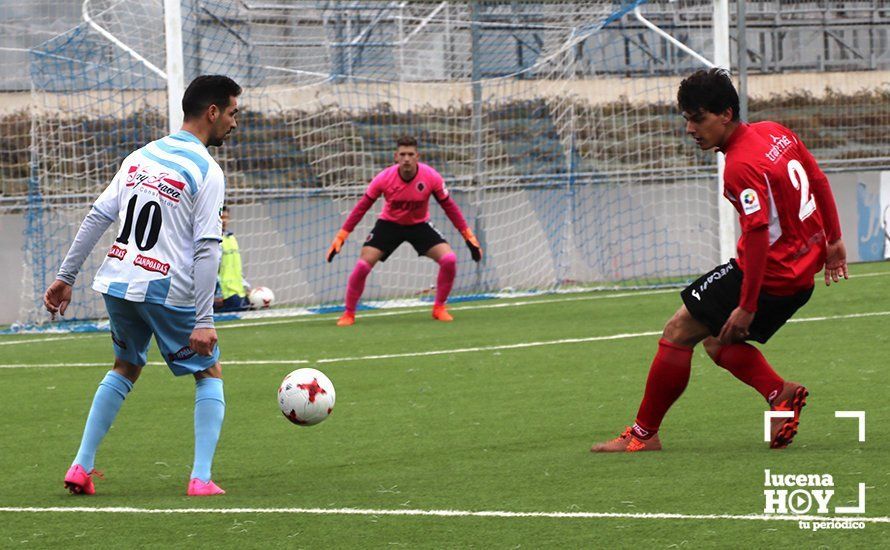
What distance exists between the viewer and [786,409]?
21.8ft

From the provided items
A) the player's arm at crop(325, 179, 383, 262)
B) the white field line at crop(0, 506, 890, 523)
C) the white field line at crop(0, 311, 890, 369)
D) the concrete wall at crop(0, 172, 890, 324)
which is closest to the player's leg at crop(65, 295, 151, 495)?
the white field line at crop(0, 506, 890, 523)

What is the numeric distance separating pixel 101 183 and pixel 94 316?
1.61 m

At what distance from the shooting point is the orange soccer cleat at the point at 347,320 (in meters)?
14.6

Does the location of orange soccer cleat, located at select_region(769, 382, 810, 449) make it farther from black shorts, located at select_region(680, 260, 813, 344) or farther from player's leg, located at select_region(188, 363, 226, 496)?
player's leg, located at select_region(188, 363, 226, 496)

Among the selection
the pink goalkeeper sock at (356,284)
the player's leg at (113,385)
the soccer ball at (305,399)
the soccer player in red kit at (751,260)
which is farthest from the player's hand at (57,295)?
the pink goalkeeper sock at (356,284)

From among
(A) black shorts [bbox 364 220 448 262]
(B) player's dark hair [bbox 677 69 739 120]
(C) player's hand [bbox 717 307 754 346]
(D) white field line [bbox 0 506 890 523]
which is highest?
(B) player's dark hair [bbox 677 69 739 120]

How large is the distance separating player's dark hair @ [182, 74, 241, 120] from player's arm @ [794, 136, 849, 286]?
2562mm

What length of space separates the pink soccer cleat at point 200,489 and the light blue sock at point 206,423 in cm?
2

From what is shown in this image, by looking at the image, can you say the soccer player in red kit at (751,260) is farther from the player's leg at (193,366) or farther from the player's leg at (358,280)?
the player's leg at (358,280)

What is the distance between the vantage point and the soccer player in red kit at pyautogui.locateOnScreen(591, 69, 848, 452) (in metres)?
6.27

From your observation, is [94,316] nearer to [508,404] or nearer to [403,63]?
[403,63]

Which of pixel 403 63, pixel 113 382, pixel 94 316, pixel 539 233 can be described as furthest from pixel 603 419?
pixel 403 63

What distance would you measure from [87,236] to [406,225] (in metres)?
8.45

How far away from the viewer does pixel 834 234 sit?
6.70 meters
